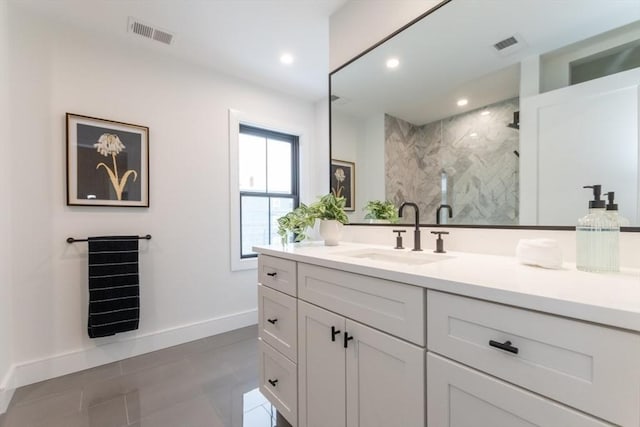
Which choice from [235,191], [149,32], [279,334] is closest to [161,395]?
[279,334]

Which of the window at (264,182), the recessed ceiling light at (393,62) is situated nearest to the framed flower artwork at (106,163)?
the window at (264,182)

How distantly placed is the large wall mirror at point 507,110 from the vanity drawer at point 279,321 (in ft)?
2.95

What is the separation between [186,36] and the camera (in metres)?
2.22

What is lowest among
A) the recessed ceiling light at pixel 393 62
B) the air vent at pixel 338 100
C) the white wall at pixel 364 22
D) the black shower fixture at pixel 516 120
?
the black shower fixture at pixel 516 120

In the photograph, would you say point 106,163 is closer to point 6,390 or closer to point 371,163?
point 6,390

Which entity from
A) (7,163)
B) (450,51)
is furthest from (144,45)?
(450,51)

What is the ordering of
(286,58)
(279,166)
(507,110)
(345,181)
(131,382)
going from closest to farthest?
(507,110) → (131,382) → (345,181) → (286,58) → (279,166)

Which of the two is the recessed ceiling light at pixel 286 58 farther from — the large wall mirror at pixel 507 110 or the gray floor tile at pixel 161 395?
the gray floor tile at pixel 161 395

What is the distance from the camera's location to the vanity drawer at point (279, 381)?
133 centimetres

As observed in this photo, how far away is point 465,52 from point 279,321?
5.57ft

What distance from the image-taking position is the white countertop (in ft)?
1.75

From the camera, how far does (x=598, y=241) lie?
862 mm

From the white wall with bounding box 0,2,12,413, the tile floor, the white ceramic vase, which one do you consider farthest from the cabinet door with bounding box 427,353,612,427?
the white wall with bounding box 0,2,12,413

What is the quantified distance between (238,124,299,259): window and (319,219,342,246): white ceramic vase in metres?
1.49
